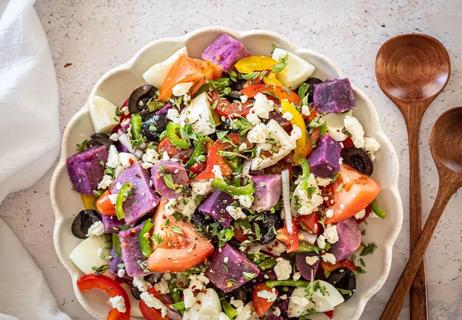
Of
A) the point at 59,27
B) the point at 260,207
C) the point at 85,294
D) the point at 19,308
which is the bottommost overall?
the point at 19,308

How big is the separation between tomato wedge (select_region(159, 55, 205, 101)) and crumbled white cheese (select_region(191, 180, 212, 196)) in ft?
1.14

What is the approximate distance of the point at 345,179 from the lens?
7.25ft

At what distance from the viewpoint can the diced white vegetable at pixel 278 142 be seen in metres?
2.12

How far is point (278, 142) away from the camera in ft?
6.98

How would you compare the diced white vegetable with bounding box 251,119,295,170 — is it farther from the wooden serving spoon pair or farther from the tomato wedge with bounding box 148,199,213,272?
the wooden serving spoon pair

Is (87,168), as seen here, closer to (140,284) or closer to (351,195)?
(140,284)

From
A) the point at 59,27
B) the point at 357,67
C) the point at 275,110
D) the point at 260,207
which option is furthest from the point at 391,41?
the point at 59,27

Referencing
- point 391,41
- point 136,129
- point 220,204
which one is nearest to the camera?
point 220,204

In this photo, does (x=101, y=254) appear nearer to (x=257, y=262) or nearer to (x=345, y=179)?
(x=257, y=262)

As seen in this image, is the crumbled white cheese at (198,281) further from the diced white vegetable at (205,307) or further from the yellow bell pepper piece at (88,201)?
the yellow bell pepper piece at (88,201)

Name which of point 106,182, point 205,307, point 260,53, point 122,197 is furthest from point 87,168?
point 260,53

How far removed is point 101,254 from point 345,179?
0.94 meters

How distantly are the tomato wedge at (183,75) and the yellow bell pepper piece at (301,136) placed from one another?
32cm

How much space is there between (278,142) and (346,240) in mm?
438
